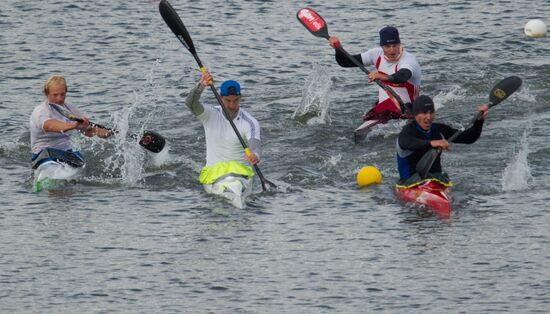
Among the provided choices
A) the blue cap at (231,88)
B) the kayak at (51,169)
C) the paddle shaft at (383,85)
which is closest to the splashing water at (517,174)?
the paddle shaft at (383,85)

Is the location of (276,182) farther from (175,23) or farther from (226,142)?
(175,23)

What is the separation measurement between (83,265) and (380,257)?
3062 millimetres

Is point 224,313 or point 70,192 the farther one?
point 70,192

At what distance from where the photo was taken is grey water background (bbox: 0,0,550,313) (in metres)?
12.6

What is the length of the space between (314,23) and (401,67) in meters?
1.65

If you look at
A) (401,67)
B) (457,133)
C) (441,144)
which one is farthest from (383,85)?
(441,144)

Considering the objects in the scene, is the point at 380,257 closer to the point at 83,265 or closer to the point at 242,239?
the point at 242,239

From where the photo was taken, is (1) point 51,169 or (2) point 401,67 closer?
(1) point 51,169

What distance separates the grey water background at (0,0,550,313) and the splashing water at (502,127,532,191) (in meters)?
0.03

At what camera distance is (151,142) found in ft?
56.3

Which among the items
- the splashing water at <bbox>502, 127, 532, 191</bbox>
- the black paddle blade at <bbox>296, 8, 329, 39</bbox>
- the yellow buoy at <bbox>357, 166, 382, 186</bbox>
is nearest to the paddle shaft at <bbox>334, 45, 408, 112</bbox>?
the black paddle blade at <bbox>296, 8, 329, 39</bbox>

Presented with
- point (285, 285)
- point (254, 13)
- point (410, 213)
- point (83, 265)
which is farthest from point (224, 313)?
point (254, 13)

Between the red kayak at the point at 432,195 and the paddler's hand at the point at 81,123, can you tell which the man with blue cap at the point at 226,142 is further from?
the red kayak at the point at 432,195

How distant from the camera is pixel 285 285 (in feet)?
41.5
